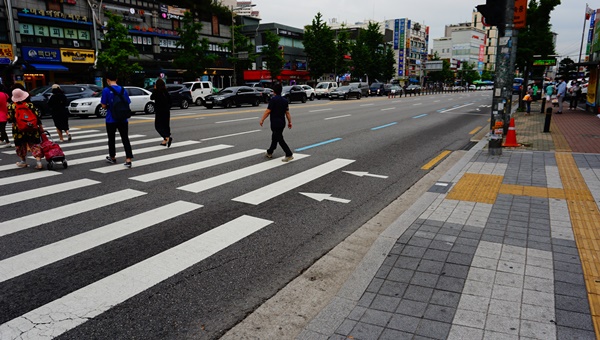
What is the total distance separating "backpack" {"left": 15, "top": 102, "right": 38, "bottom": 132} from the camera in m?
8.55

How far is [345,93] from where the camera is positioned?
45.4 m

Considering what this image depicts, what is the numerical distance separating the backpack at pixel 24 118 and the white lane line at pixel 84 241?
4.67 metres

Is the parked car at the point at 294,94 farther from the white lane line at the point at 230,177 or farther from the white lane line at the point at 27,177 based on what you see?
the white lane line at the point at 27,177

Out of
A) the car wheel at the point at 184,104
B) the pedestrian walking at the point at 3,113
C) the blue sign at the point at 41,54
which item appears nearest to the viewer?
the pedestrian walking at the point at 3,113

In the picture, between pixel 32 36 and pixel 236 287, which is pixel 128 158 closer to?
pixel 236 287

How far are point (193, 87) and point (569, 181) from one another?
1115 inches

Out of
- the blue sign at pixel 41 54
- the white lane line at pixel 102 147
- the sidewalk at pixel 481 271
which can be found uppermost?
the blue sign at pixel 41 54

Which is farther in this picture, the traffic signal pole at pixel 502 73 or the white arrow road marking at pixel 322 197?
the traffic signal pole at pixel 502 73

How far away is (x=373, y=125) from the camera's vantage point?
17359 millimetres

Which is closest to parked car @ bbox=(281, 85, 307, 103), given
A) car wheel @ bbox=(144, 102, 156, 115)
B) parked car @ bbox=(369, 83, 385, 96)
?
car wheel @ bbox=(144, 102, 156, 115)

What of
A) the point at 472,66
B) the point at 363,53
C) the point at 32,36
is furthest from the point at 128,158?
the point at 472,66

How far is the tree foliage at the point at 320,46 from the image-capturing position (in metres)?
63.6

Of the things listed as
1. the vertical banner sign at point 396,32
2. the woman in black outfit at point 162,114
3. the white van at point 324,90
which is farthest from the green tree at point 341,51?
the woman in black outfit at point 162,114

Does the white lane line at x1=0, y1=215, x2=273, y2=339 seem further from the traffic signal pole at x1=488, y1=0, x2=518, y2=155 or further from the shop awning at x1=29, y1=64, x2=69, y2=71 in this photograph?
the shop awning at x1=29, y1=64, x2=69, y2=71
